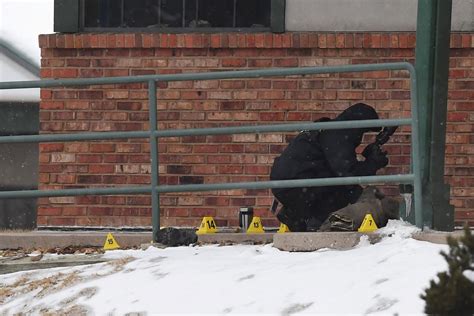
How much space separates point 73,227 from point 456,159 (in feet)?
10.4

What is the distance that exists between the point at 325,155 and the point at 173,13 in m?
2.44

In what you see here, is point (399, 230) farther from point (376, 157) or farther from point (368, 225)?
Answer: point (376, 157)

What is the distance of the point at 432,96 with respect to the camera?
→ 25.8 feet

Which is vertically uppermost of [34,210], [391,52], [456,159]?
[391,52]

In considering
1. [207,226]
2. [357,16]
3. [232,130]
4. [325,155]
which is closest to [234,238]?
[207,226]

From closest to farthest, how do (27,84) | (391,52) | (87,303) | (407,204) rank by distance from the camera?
(87,303) → (407,204) → (27,84) → (391,52)

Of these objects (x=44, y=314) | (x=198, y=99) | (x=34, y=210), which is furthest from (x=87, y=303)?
(x=34, y=210)

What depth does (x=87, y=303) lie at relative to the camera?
6762 mm

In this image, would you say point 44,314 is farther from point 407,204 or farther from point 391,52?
point 391,52

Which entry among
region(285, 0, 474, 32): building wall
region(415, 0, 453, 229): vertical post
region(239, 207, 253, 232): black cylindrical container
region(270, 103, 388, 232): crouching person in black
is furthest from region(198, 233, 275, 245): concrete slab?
region(285, 0, 474, 32): building wall

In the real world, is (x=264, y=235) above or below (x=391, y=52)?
below

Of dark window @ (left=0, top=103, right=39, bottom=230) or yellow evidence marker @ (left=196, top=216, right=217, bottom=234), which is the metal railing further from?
dark window @ (left=0, top=103, right=39, bottom=230)

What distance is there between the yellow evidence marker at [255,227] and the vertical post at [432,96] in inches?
74.9

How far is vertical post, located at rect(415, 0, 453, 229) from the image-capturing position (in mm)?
7781
